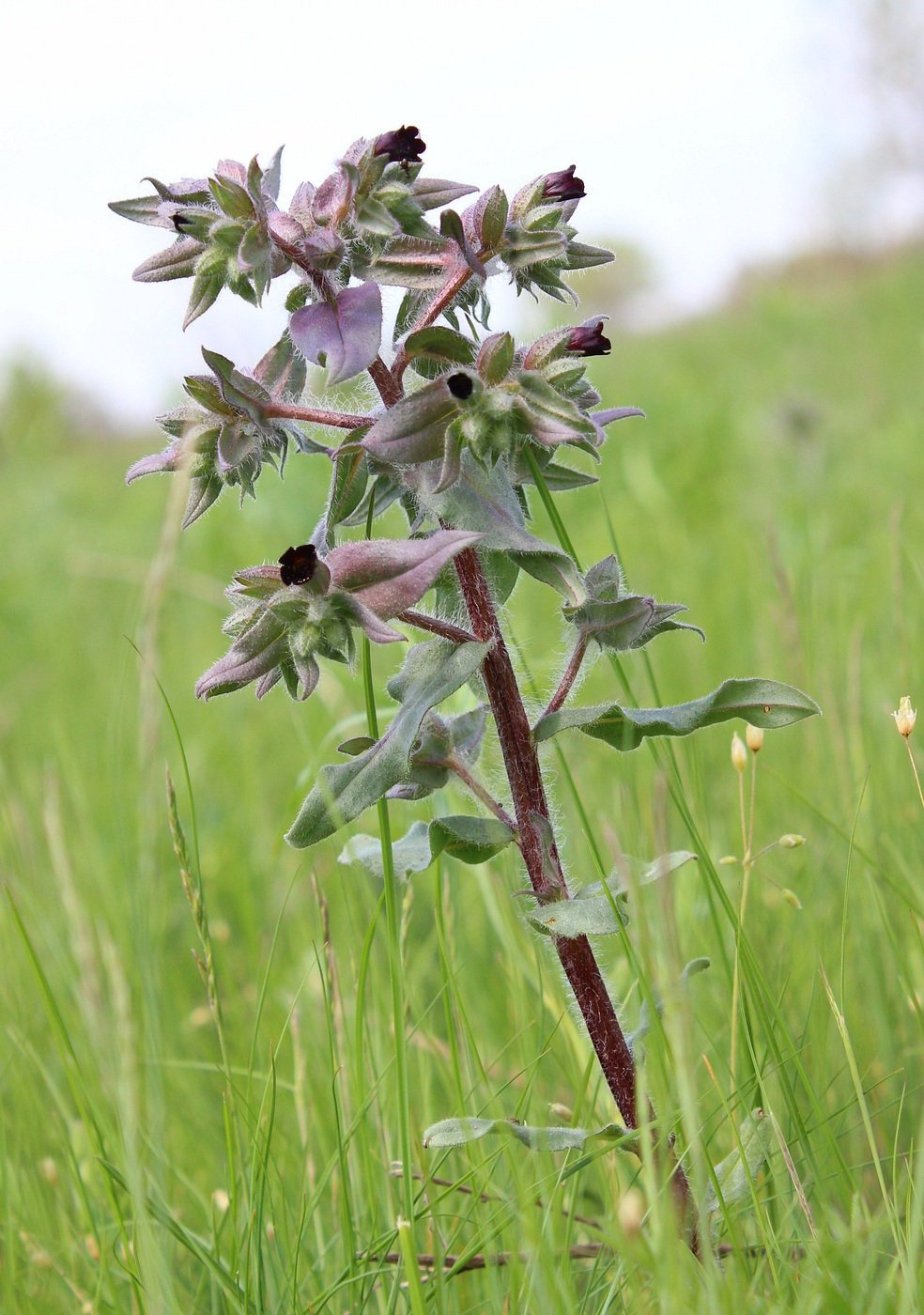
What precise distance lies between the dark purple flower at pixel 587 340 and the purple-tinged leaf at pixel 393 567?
0.31 metres

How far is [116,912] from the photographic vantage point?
2289mm

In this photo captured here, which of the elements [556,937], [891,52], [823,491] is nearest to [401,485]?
[556,937]

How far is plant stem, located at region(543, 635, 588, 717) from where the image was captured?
4.58ft

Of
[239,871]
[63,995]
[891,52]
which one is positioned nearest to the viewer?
[63,995]

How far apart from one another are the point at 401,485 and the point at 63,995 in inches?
59.7

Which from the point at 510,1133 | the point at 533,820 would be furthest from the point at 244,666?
the point at 510,1133

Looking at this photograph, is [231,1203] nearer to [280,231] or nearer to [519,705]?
[519,705]

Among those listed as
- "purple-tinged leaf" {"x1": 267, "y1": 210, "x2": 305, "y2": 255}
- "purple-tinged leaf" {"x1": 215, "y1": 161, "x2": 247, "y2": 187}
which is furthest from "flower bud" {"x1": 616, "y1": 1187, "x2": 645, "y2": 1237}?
"purple-tinged leaf" {"x1": 215, "y1": 161, "x2": 247, "y2": 187}

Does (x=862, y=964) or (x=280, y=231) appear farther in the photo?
(x=862, y=964)

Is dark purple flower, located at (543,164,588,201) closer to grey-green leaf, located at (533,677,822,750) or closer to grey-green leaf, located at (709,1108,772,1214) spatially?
grey-green leaf, located at (533,677,822,750)

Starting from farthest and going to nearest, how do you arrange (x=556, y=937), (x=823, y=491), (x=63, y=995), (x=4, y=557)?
(x=4, y=557), (x=823, y=491), (x=63, y=995), (x=556, y=937)

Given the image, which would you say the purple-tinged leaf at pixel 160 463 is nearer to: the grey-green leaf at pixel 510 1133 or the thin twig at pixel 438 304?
the thin twig at pixel 438 304

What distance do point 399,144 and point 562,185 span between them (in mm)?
212

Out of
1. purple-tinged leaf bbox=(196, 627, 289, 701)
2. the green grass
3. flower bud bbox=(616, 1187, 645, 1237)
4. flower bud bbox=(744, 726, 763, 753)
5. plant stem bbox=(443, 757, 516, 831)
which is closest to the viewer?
flower bud bbox=(616, 1187, 645, 1237)
